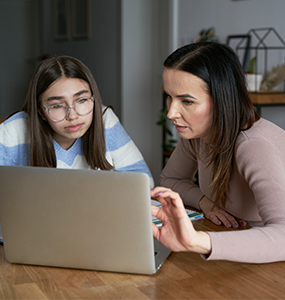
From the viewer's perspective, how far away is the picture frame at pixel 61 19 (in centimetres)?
529

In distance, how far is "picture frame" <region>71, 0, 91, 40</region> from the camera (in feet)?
15.8

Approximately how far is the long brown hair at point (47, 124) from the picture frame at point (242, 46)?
5.30ft

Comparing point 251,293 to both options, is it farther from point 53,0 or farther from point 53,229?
point 53,0

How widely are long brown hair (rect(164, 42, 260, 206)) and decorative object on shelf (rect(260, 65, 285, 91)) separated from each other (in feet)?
5.03

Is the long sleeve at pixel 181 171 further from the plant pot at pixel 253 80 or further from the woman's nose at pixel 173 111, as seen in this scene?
the plant pot at pixel 253 80

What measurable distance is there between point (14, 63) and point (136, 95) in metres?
3.43

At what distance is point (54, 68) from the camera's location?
1454mm

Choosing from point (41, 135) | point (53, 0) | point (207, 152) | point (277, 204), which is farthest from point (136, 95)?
point (277, 204)

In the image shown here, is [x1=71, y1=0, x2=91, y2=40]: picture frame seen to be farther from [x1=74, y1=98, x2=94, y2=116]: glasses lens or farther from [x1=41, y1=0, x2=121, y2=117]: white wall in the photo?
[x1=74, y1=98, x2=94, y2=116]: glasses lens

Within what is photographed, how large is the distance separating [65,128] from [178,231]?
0.72 meters

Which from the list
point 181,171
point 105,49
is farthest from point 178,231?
point 105,49

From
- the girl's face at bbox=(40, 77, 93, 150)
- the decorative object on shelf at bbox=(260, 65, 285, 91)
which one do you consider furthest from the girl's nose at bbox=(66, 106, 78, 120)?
the decorative object on shelf at bbox=(260, 65, 285, 91)

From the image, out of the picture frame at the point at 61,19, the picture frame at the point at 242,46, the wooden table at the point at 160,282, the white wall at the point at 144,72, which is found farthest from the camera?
the picture frame at the point at 61,19

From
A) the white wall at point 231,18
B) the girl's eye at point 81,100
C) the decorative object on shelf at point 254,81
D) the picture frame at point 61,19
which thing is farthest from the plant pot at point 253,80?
the picture frame at point 61,19
